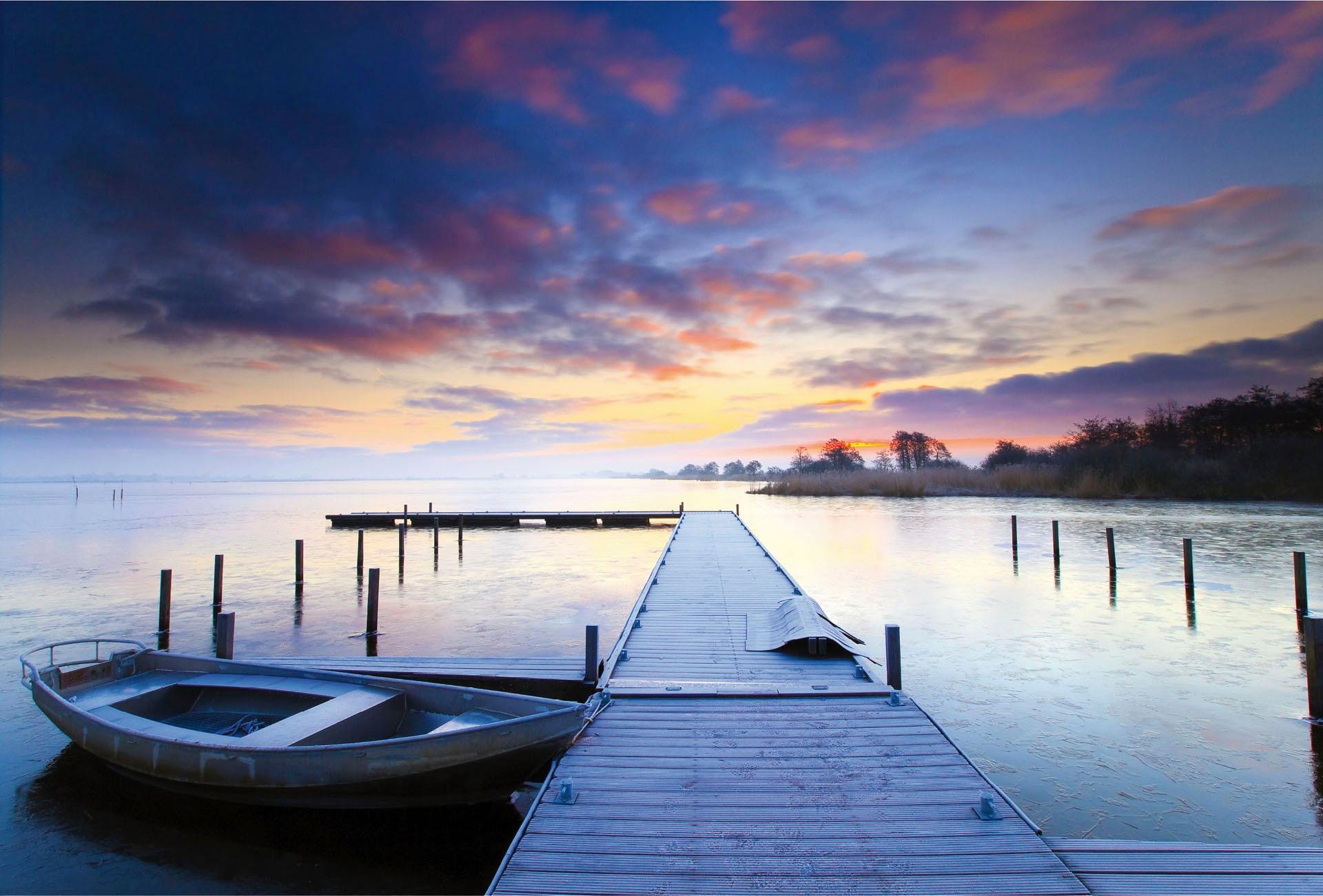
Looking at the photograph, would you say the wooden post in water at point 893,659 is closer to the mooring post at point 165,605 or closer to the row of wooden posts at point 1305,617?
the row of wooden posts at point 1305,617

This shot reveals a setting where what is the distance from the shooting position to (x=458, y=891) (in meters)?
5.00

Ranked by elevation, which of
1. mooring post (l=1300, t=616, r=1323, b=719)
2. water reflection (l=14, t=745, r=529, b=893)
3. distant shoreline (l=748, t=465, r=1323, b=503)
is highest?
distant shoreline (l=748, t=465, r=1323, b=503)

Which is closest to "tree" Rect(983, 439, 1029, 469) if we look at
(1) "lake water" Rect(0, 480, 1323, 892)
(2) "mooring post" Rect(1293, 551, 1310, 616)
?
(1) "lake water" Rect(0, 480, 1323, 892)

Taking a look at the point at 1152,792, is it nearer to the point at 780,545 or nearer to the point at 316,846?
the point at 316,846

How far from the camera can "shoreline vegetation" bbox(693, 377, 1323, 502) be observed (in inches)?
1618

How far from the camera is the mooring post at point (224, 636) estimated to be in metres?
9.13

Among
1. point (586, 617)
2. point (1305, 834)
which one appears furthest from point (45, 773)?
point (1305, 834)

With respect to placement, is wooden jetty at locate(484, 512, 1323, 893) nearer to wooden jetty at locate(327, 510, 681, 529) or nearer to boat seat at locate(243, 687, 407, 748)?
boat seat at locate(243, 687, 407, 748)

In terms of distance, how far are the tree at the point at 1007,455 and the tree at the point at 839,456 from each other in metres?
17.7

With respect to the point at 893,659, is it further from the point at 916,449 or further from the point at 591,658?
the point at 916,449

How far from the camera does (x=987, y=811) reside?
395 cm

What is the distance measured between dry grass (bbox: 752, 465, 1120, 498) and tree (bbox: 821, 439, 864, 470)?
26.2 m

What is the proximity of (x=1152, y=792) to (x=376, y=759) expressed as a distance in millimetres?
7558

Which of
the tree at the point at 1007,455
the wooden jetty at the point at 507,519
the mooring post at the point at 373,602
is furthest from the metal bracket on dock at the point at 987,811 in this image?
the tree at the point at 1007,455
